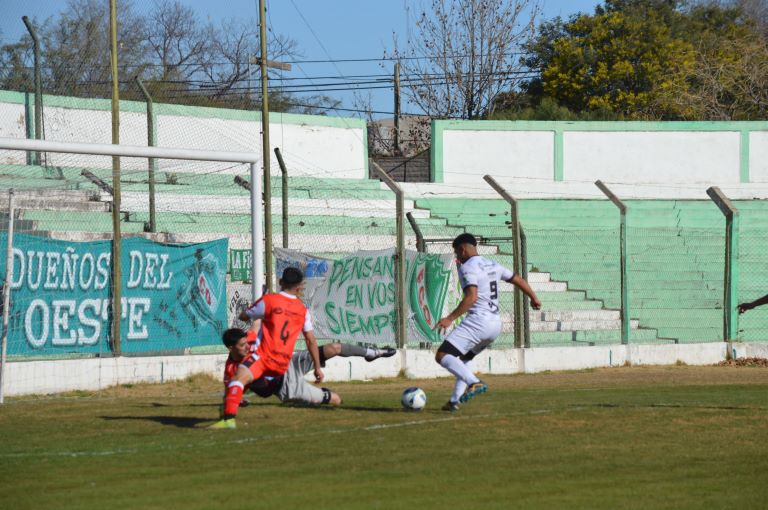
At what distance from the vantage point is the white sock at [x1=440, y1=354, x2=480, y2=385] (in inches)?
459

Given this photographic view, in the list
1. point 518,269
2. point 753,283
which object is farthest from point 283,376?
point 753,283

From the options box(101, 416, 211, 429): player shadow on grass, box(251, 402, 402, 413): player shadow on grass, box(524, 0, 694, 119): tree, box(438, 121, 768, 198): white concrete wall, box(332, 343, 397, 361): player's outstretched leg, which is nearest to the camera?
box(101, 416, 211, 429): player shadow on grass

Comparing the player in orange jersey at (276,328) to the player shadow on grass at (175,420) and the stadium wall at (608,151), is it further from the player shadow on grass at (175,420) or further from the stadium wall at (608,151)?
the stadium wall at (608,151)

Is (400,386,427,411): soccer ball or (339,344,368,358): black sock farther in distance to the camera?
(339,344,368,358): black sock

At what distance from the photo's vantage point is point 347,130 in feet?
108

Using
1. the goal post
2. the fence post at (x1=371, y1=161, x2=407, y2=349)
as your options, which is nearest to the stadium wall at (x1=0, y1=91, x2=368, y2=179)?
the fence post at (x1=371, y1=161, x2=407, y2=349)

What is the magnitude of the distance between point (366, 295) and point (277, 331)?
7.90 meters

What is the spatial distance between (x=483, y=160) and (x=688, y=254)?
867 cm

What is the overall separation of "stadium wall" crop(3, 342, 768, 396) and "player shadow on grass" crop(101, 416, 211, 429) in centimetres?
381

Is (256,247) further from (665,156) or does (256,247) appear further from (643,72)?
(643,72)

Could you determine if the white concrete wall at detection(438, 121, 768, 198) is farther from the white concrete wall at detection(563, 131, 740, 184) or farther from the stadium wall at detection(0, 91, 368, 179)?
the stadium wall at detection(0, 91, 368, 179)

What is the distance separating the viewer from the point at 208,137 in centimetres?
2802

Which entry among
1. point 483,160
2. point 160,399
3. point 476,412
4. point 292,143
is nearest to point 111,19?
point 160,399

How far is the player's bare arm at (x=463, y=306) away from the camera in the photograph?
11.6 m
